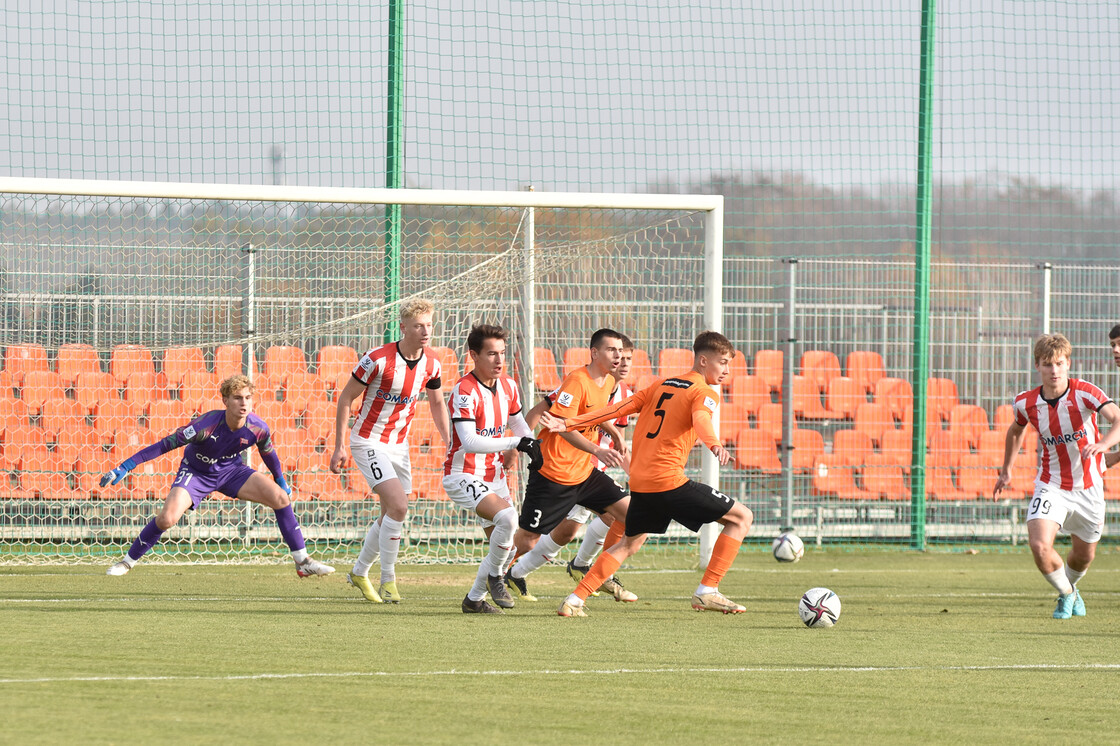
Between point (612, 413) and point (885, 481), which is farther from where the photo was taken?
point (885, 481)

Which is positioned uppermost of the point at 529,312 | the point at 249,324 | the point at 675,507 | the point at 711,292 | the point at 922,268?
the point at 922,268

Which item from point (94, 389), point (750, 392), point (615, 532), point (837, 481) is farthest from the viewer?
point (750, 392)

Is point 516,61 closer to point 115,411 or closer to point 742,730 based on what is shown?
point 115,411

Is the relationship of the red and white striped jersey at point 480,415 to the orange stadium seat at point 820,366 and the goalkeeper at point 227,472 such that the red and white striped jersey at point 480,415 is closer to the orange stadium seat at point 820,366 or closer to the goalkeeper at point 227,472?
the goalkeeper at point 227,472

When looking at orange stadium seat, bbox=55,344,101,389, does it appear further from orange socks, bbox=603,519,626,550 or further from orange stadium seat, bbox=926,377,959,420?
orange stadium seat, bbox=926,377,959,420

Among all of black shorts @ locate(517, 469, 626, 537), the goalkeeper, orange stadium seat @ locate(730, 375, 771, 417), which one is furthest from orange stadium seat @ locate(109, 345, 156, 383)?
orange stadium seat @ locate(730, 375, 771, 417)

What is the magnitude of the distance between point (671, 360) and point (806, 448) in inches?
84.3

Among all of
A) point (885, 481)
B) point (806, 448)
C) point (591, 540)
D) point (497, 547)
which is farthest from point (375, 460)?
point (885, 481)

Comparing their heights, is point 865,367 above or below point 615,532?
above

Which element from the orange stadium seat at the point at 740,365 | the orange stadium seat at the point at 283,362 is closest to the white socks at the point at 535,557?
the orange stadium seat at the point at 283,362

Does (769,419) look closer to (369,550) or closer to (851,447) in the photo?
(851,447)

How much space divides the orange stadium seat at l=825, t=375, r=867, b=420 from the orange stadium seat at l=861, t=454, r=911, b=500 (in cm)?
64

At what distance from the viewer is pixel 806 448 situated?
13703mm

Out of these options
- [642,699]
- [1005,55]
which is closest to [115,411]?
[642,699]
